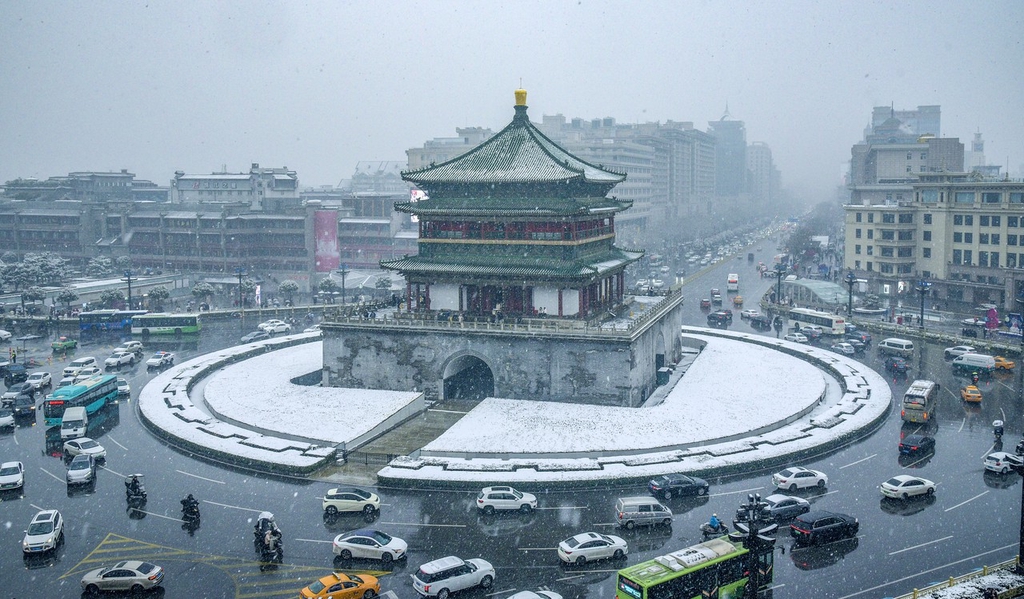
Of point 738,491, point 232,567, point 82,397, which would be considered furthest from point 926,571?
point 82,397

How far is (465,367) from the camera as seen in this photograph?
5584cm

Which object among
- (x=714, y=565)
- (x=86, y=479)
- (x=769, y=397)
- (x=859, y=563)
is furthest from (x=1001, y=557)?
(x=86, y=479)

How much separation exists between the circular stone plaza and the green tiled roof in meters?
14.4

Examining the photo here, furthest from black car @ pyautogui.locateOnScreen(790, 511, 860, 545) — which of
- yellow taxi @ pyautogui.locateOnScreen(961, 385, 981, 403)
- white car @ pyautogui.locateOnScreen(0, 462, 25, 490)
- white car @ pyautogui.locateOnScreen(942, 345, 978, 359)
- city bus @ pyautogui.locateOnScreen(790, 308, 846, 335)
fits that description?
city bus @ pyautogui.locateOnScreen(790, 308, 846, 335)

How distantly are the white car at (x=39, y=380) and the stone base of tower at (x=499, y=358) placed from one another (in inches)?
829

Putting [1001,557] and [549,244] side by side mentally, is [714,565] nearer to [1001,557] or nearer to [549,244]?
[1001,557]

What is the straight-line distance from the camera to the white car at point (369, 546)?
29.7m

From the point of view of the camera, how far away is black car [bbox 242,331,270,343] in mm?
75425

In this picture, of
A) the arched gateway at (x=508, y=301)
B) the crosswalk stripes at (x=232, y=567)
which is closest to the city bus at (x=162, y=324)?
the arched gateway at (x=508, y=301)

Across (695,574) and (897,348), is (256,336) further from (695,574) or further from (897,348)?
(695,574)

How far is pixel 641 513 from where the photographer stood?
32.7m

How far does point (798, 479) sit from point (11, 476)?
3667 centimetres

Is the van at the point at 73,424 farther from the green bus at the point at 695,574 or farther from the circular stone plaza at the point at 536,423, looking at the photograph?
the green bus at the point at 695,574

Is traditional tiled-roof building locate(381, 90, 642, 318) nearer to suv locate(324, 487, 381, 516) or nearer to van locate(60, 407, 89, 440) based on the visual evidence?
suv locate(324, 487, 381, 516)
